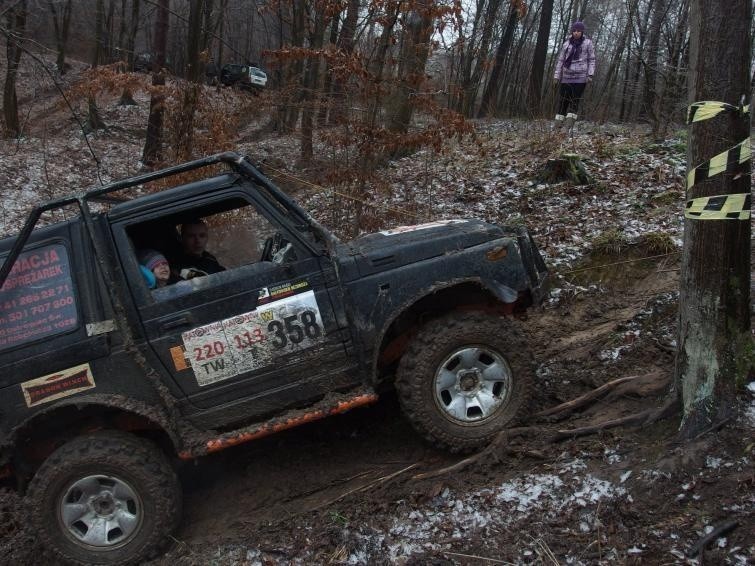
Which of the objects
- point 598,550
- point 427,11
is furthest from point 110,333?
point 427,11

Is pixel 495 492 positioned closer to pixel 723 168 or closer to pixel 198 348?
pixel 198 348

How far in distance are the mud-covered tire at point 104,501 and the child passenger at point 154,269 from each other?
38.5 inches

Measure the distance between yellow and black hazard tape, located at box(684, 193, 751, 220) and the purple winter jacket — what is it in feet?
28.7

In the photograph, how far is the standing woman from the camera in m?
11.3

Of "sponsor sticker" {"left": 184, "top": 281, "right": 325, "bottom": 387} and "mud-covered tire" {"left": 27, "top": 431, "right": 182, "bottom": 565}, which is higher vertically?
"sponsor sticker" {"left": 184, "top": 281, "right": 325, "bottom": 387}

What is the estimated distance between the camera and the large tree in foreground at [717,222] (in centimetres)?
334

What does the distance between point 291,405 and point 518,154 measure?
26.9 ft

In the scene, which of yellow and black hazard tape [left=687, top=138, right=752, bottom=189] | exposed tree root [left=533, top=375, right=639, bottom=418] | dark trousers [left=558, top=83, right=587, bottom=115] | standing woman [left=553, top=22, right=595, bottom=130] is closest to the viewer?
yellow and black hazard tape [left=687, top=138, right=752, bottom=189]

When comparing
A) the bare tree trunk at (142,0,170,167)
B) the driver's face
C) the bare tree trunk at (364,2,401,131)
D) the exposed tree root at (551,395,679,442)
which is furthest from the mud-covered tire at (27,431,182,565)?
the bare tree trunk at (142,0,170,167)

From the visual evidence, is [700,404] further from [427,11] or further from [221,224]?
[427,11]

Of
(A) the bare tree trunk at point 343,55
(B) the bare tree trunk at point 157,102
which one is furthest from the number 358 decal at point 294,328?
(B) the bare tree trunk at point 157,102

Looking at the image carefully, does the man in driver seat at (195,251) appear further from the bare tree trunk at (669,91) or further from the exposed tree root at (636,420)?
the bare tree trunk at (669,91)

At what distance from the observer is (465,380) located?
4.18 metres

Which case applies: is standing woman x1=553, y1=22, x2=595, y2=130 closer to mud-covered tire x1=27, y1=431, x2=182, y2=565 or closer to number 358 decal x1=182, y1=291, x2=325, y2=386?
number 358 decal x1=182, y1=291, x2=325, y2=386
